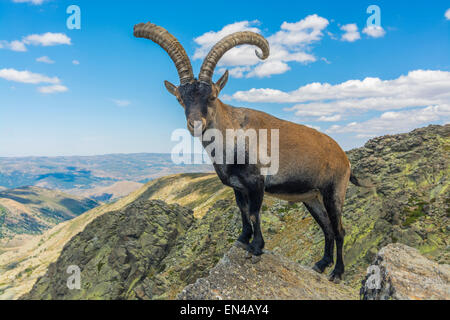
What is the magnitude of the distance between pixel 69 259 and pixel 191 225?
814 inches

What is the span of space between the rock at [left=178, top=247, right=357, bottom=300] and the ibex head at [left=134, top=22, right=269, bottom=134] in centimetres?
470

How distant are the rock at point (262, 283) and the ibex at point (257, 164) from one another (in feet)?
1.66

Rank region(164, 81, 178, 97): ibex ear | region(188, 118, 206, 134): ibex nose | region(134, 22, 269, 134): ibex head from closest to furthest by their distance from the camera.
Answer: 1. region(188, 118, 206, 134): ibex nose
2. region(134, 22, 269, 134): ibex head
3. region(164, 81, 178, 97): ibex ear

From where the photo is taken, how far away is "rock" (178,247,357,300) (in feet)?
30.1

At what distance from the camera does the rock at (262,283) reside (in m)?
9.18

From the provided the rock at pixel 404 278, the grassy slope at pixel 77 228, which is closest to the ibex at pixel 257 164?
the rock at pixel 404 278

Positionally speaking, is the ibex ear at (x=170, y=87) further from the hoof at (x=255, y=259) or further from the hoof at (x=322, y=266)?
the hoof at (x=322, y=266)

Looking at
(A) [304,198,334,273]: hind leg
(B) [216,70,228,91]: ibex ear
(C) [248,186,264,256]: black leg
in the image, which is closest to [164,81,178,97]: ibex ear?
(B) [216,70,228,91]: ibex ear

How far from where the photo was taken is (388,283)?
8055mm

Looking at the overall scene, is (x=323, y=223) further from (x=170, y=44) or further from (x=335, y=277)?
(x=170, y=44)

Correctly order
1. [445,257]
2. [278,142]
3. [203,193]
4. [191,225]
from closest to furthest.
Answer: [278,142]
[445,257]
[191,225]
[203,193]

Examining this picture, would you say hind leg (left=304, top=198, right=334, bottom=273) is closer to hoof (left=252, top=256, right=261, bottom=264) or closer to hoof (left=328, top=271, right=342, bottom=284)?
hoof (left=328, top=271, right=342, bottom=284)
